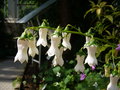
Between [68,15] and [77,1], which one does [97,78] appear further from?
[77,1]

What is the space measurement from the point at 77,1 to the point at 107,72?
369 cm

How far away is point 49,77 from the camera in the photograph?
4047mm

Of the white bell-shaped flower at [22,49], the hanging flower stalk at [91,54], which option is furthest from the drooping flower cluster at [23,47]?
the hanging flower stalk at [91,54]

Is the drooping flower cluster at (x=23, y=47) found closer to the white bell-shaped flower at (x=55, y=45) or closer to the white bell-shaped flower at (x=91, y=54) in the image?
the white bell-shaped flower at (x=55, y=45)

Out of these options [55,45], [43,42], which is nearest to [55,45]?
[55,45]

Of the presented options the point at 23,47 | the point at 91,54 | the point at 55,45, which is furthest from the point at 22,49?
the point at 91,54

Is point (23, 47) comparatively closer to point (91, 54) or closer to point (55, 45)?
point (55, 45)

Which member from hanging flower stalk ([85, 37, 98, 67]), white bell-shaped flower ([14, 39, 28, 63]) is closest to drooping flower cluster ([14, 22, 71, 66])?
white bell-shaped flower ([14, 39, 28, 63])

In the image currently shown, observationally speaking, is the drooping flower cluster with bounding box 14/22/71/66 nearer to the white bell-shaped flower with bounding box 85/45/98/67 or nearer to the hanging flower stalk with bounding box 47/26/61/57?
the hanging flower stalk with bounding box 47/26/61/57

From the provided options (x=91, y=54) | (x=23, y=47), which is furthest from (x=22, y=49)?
(x=91, y=54)

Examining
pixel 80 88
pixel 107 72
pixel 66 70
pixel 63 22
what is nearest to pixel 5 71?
pixel 63 22

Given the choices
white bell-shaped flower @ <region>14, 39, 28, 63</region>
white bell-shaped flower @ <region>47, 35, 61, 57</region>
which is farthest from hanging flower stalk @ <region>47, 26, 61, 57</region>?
white bell-shaped flower @ <region>14, 39, 28, 63</region>

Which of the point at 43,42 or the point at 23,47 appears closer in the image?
the point at 23,47

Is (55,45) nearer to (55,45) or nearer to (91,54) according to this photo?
(55,45)
